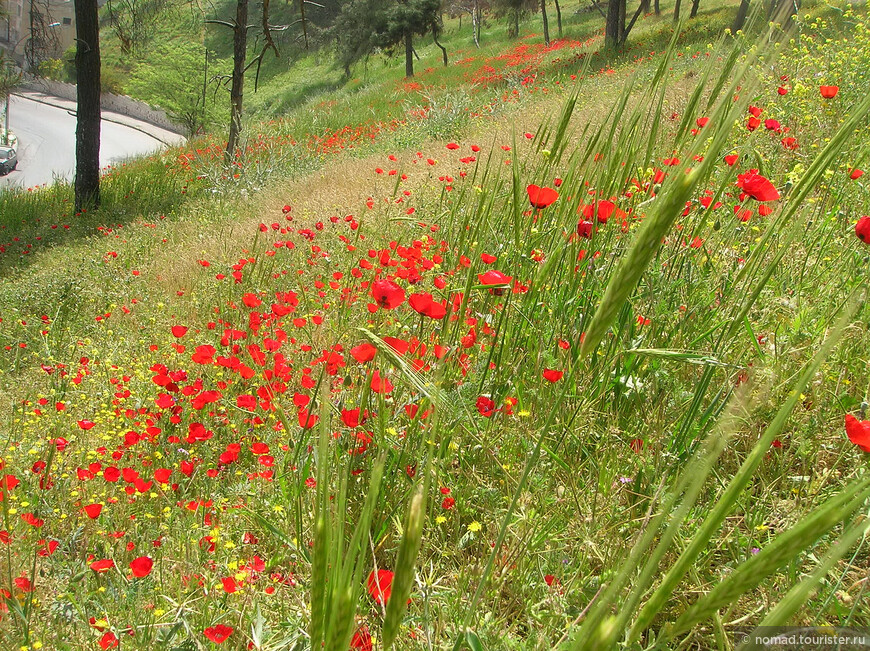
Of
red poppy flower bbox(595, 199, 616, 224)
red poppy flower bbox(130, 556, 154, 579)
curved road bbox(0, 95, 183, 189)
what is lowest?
curved road bbox(0, 95, 183, 189)

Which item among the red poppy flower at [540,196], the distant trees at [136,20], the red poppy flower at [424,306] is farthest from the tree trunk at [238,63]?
the red poppy flower at [424,306]

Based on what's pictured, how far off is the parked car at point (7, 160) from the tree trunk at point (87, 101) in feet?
63.0

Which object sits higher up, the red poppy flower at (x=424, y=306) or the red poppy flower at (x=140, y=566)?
the red poppy flower at (x=424, y=306)

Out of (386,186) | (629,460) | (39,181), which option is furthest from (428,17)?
(629,460)

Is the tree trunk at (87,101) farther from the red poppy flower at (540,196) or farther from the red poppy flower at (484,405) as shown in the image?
the red poppy flower at (484,405)

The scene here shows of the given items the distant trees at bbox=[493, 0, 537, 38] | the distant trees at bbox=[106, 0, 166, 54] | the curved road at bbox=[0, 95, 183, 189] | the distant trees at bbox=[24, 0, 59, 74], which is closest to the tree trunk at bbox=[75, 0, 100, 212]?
the distant trees at bbox=[24, 0, 59, 74]

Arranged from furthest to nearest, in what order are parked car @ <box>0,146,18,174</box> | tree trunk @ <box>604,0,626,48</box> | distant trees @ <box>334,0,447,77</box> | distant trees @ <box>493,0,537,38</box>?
distant trees @ <box>334,0,447,77</box> < distant trees @ <box>493,0,537,38</box> < parked car @ <box>0,146,18,174</box> < tree trunk @ <box>604,0,626,48</box>

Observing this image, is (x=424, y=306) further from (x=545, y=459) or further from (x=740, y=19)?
(x=740, y=19)

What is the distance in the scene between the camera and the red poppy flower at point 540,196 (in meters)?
1.48

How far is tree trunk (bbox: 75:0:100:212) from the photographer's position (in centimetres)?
935

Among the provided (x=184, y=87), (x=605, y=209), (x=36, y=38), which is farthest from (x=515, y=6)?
(x=605, y=209)

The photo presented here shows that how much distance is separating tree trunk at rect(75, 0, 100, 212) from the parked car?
63.0 ft

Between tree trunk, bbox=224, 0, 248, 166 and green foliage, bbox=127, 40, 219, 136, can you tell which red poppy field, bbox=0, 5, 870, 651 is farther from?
green foliage, bbox=127, 40, 219, 136

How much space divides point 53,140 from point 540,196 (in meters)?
37.2
